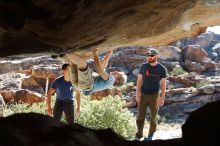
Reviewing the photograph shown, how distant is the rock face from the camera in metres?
4.49

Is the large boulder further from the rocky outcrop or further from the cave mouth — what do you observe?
the rocky outcrop

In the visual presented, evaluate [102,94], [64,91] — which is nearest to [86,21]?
[64,91]

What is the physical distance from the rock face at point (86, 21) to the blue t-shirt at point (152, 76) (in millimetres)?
2364

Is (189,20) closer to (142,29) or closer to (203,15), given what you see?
(203,15)

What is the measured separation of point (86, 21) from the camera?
5289 mm

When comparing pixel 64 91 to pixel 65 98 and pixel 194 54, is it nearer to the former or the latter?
pixel 65 98

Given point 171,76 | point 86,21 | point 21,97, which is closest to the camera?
point 86,21

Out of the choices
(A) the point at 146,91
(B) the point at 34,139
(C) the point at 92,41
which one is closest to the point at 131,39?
(C) the point at 92,41

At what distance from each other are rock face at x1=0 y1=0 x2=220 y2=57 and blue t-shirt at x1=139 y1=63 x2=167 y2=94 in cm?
236

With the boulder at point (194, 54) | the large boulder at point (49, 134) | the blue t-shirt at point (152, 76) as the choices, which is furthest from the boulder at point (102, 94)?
the large boulder at point (49, 134)

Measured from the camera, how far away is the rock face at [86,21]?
449 cm

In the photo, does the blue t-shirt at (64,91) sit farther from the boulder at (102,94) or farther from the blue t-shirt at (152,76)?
the boulder at (102,94)

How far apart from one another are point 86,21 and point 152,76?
5.57 metres

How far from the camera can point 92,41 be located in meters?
6.80
